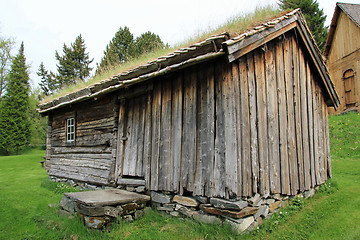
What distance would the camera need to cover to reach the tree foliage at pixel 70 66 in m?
34.2

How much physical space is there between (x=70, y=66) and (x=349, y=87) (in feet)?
108

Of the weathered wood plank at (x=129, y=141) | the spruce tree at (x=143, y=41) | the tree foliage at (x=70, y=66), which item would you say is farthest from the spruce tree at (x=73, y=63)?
the weathered wood plank at (x=129, y=141)

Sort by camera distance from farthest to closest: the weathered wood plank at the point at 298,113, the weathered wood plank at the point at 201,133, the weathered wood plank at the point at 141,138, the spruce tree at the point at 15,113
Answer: the spruce tree at the point at 15,113, the weathered wood plank at the point at 141,138, the weathered wood plank at the point at 298,113, the weathered wood plank at the point at 201,133

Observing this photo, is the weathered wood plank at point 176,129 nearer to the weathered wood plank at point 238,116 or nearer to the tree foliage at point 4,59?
the weathered wood plank at point 238,116

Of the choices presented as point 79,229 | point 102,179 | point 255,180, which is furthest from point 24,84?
point 255,180

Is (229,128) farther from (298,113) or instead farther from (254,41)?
(298,113)

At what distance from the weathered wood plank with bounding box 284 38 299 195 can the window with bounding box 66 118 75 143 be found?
7.48 metres

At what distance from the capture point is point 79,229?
14.7 feet

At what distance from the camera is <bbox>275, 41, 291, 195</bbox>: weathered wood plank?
5344mm

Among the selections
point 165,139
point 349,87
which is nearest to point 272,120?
point 165,139

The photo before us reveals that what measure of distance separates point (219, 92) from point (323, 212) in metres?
3.62

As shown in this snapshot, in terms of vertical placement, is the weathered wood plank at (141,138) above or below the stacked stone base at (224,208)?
above

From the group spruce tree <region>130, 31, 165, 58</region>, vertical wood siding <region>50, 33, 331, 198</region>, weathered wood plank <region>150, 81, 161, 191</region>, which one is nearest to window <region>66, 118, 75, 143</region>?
vertical wood siding <region>50, 33, 331, 198</region>

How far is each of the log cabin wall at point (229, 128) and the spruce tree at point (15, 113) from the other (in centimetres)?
2548
